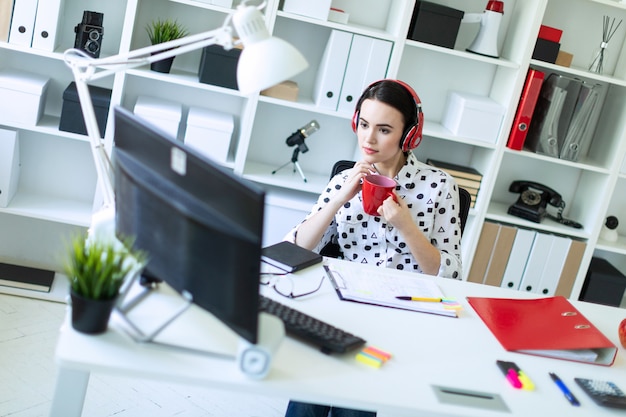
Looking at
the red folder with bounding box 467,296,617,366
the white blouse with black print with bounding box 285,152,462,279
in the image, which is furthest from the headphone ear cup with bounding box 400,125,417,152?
the red folder with bounding box 467,296,617,366

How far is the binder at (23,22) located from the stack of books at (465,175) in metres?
1.89

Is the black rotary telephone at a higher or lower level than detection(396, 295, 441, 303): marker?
higher

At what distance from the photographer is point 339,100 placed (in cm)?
338

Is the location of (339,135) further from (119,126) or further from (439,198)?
(119,126)

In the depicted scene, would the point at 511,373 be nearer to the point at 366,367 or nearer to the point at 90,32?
the point at 366,367

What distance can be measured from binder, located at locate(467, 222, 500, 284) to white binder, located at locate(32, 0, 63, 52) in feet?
6.99

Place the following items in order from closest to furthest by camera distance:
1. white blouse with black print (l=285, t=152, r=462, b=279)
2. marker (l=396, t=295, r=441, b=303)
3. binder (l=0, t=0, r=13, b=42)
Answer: marker (l=396, t=295, r=441, b=303)
white blouse with black print (l=285, t=152, r=462, b=279)
binder (l=0, t=0, r=13, b=42)

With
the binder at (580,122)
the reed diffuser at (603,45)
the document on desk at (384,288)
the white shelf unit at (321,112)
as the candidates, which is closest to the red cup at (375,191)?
the document on desk at (384,288)

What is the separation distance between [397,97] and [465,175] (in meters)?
1.26

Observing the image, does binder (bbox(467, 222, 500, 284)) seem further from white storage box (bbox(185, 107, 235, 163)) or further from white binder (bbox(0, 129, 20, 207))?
white binder (bbox(0, 129, 20, 207))

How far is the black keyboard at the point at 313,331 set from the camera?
161 centimetres

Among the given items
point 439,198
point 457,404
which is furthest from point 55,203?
point 457,404

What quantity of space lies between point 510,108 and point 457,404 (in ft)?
7.24

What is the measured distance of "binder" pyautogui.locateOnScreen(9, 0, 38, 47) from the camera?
3102 mm
